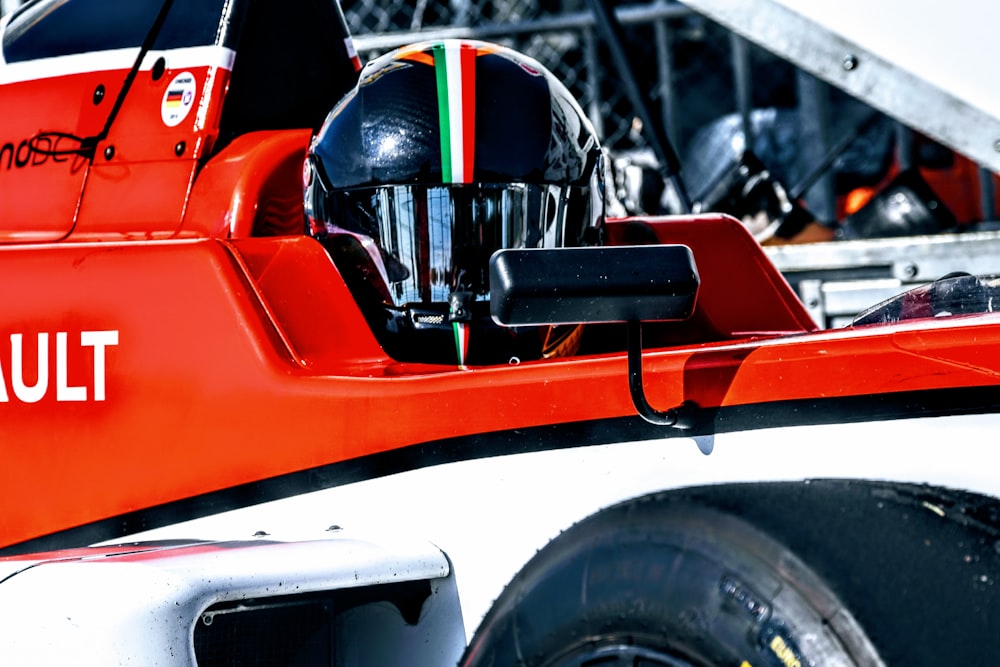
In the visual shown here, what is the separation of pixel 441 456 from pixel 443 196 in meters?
0.52

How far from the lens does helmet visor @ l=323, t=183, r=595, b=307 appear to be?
2107 mm

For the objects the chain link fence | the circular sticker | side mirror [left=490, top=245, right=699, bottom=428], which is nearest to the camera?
side mirror [left=490, top=245, right=699, bottom=428]

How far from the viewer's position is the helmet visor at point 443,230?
6.91 ft

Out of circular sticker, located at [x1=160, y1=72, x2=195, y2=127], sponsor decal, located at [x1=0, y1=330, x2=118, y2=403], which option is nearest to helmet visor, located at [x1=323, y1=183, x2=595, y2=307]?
sponsor decal, located at [x1=0, y1=330, x2=118, y2=403]

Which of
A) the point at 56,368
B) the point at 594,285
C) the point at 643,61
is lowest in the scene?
the point at 56,368

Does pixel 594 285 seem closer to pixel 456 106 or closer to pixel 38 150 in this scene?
pixel 456 106

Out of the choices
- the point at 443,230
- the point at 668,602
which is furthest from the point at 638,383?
the point at 443,230

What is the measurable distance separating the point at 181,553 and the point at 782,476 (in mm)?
699

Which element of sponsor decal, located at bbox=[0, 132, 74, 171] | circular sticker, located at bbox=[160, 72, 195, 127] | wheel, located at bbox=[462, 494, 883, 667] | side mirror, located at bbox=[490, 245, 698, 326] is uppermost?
circular sticker, located at bbox=[160, 72, 195, 127]

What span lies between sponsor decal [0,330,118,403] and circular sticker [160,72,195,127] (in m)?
0.60

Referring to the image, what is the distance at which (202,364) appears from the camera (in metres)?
1.96

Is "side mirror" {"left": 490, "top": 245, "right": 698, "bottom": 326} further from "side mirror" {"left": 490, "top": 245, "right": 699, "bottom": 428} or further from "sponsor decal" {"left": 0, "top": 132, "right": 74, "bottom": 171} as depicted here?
"sponsor decal" {"left": 0, "top": 132, "right": 74, "bottom": 171}

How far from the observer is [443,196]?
2.13 meters

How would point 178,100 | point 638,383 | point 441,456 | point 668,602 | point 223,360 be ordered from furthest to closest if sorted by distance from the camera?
point 178,100 → point 223,360 → point 441,456 → point 638,383 → point 668,602
